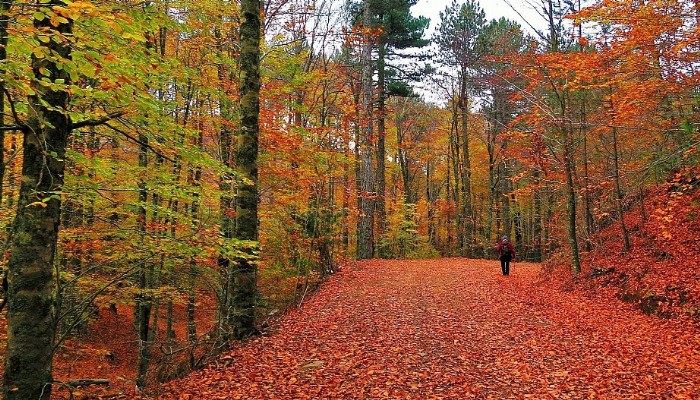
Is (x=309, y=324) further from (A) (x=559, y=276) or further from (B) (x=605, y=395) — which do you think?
(A) (x=559, y=276)

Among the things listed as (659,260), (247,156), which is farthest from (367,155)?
(247,156)

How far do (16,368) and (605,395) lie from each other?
686cm

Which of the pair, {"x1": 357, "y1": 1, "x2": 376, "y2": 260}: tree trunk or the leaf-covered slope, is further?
{"x1": 357, "y1": 1, "x2": 376, "y2": 260}: tree trunk

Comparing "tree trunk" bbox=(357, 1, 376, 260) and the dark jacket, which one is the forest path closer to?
the dark jacket

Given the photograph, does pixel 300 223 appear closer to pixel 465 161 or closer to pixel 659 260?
pixel 659 260

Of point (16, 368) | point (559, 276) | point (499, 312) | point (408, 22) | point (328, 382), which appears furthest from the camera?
point (408, 22)

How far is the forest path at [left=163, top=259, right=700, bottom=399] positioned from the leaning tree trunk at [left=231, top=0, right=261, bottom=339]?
0.73 meters

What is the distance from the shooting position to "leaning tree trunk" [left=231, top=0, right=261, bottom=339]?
24.5 ft

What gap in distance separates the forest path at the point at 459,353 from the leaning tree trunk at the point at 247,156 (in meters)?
0.73

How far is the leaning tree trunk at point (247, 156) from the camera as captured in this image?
746 cm

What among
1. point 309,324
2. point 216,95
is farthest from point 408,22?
point 309,324

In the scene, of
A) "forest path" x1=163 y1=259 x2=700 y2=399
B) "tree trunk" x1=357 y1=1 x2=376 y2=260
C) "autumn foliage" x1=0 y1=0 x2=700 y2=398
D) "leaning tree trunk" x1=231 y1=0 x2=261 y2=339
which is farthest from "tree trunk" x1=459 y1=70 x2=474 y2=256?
"leaning tree trunk" x1=231 y1=0 x2=261 y2=339

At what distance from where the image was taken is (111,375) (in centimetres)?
1171

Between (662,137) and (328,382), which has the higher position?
(662,137)
